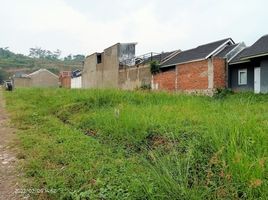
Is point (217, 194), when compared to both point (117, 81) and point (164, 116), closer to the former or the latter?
point (164, 116)

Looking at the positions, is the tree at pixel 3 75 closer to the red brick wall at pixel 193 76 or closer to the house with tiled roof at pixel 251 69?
the red brick wall at pixel 193 76

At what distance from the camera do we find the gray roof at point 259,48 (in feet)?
49.4

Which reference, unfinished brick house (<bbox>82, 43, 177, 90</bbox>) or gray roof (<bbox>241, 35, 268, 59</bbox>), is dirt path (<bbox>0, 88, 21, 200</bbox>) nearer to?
gray roof (<bbox>241, 35, 268, 59</bbox>)

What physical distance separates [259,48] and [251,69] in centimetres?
250

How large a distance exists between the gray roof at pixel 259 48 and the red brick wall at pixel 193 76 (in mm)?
3055

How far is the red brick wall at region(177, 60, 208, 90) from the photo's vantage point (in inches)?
754

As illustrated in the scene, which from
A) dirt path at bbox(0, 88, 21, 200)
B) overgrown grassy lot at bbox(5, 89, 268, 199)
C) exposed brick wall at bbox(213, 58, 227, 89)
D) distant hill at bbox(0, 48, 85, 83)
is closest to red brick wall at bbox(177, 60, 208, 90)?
exposed brick wall at bbox(213, 58, 227, 89)

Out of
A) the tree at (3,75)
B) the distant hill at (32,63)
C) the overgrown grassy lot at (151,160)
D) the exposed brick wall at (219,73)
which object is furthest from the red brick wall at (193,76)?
the tree at (3,75)

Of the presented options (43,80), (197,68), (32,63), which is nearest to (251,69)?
(197,68)

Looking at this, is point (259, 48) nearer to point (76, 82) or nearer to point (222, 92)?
point (222, 92)

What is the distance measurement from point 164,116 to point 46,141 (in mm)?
2579

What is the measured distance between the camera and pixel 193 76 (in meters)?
19.9

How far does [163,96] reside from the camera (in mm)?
11500

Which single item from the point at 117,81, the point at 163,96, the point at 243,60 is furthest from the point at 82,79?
the point at 163,96
